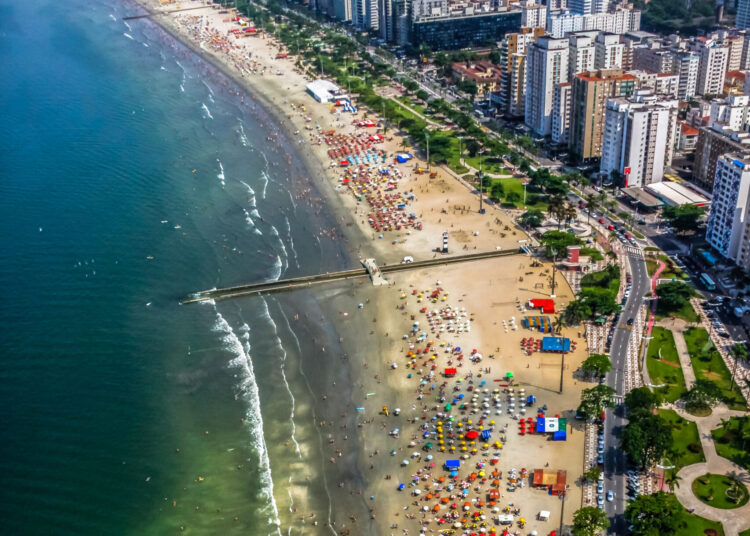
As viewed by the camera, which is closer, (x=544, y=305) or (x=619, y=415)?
(x=619, y=415)

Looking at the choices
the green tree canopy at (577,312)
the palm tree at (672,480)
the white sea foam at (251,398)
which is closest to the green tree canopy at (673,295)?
the green tree canopy at (577,312)

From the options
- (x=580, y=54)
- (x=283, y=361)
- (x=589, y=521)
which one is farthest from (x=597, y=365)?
(x=580, y=54)

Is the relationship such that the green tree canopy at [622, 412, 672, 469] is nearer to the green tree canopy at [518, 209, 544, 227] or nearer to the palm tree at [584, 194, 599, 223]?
the green tree canopy at [518, 209, 544, 227]

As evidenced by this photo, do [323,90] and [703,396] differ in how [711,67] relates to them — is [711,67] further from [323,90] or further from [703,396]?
[703,396]

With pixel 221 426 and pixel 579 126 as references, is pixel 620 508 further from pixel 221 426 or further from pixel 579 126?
pixel 579 126

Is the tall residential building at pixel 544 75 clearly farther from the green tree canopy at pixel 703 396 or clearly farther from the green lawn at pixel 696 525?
the green lawn at pixel 696 525

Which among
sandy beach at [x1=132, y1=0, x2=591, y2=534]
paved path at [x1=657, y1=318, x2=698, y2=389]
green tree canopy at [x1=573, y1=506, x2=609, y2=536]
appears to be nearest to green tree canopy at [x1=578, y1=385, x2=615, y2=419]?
sandy beach at [x1=132, y1=0, x2=591, y2=534]
